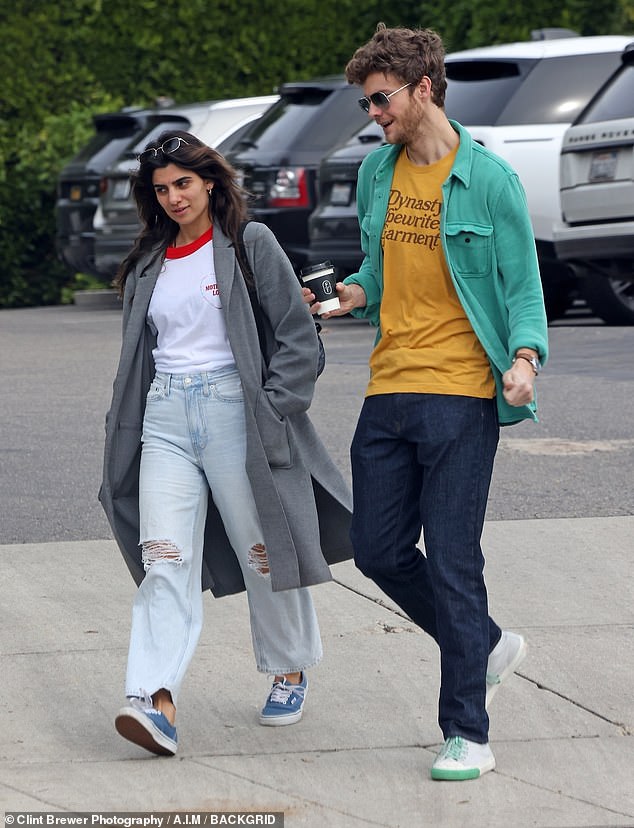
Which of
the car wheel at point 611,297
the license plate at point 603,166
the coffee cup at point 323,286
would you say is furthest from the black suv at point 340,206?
the coffee cup at point 323,286

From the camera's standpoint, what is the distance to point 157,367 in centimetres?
468

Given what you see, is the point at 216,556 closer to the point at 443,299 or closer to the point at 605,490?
the point at 443,299

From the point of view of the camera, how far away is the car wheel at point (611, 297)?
42.8ft

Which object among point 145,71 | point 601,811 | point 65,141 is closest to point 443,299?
point 601,811

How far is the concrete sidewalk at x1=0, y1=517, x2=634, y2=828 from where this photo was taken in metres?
4.19

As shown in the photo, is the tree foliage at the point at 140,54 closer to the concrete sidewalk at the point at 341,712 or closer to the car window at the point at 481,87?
the car window at the point at 481,87

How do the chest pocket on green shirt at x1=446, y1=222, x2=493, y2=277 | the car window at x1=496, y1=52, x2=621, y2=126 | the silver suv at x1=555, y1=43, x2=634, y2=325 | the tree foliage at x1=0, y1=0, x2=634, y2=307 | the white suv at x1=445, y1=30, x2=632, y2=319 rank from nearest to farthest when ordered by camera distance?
the chest pocket on green shirt at x1=446, y1=222, x2=493, y2=277
the silver suv at x1=555, y1=43, x2=634, y2=325
the white suv at x1=445, y1=30, x2=632, y2=319
the car window at x1=496, y1=52, x2=621, y2=126
the tree foliage at x1=0, y1=0, x2=634, y2=307

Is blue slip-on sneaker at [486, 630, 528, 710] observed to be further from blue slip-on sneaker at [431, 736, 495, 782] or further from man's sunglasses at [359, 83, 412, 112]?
man's sunglasses at [359, 83, 412, 112]

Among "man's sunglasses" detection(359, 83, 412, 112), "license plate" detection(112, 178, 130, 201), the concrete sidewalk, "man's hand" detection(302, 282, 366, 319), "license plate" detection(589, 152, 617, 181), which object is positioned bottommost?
"license plate" detection(112, 178, 130, 201)

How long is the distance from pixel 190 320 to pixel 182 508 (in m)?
0.49

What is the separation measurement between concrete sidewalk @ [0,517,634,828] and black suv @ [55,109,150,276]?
450 inches

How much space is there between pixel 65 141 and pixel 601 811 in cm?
1718

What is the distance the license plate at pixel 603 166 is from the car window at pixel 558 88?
1174 millimetres

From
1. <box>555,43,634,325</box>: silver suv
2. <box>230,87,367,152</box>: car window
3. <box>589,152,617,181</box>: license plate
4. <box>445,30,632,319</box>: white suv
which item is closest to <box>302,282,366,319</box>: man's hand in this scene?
<box>555,43,634,325</box>: silver suv
